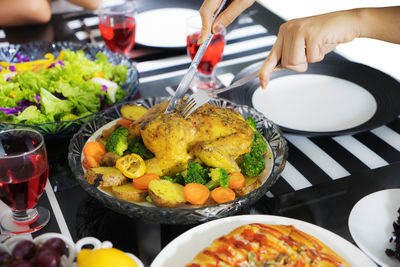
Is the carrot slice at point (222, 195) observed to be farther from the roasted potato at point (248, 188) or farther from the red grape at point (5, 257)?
the red grape at point (5, 257)

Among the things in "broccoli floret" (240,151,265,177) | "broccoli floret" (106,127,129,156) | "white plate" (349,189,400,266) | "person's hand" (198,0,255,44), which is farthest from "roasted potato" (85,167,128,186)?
"white plate" (349,189,400,266)

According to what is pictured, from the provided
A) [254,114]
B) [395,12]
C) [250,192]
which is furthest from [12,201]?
[395,12]

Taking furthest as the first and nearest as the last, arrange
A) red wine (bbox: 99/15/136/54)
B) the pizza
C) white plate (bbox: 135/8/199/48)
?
white plate (bbox: 135/8/199/48) < red wine (bbox: 99/15/136/54) < the pizza

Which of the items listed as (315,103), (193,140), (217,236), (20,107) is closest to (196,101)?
(193,140)

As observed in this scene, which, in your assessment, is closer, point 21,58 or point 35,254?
point 35,254

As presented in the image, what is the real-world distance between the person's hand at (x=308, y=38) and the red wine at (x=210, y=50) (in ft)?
1.89

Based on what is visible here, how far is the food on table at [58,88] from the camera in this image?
1842 millimetres

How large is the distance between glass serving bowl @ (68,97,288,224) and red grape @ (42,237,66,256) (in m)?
0.26

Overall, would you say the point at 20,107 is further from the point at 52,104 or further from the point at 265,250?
the point at 265,250

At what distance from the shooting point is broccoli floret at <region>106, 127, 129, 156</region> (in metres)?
1.54

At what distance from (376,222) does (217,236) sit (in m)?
0.49

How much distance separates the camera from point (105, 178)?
140 cm

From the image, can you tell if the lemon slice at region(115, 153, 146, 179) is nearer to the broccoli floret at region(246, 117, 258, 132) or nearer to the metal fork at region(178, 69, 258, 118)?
the metal fork at region(178, 69, 258, 118)

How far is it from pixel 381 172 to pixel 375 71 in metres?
0.72
